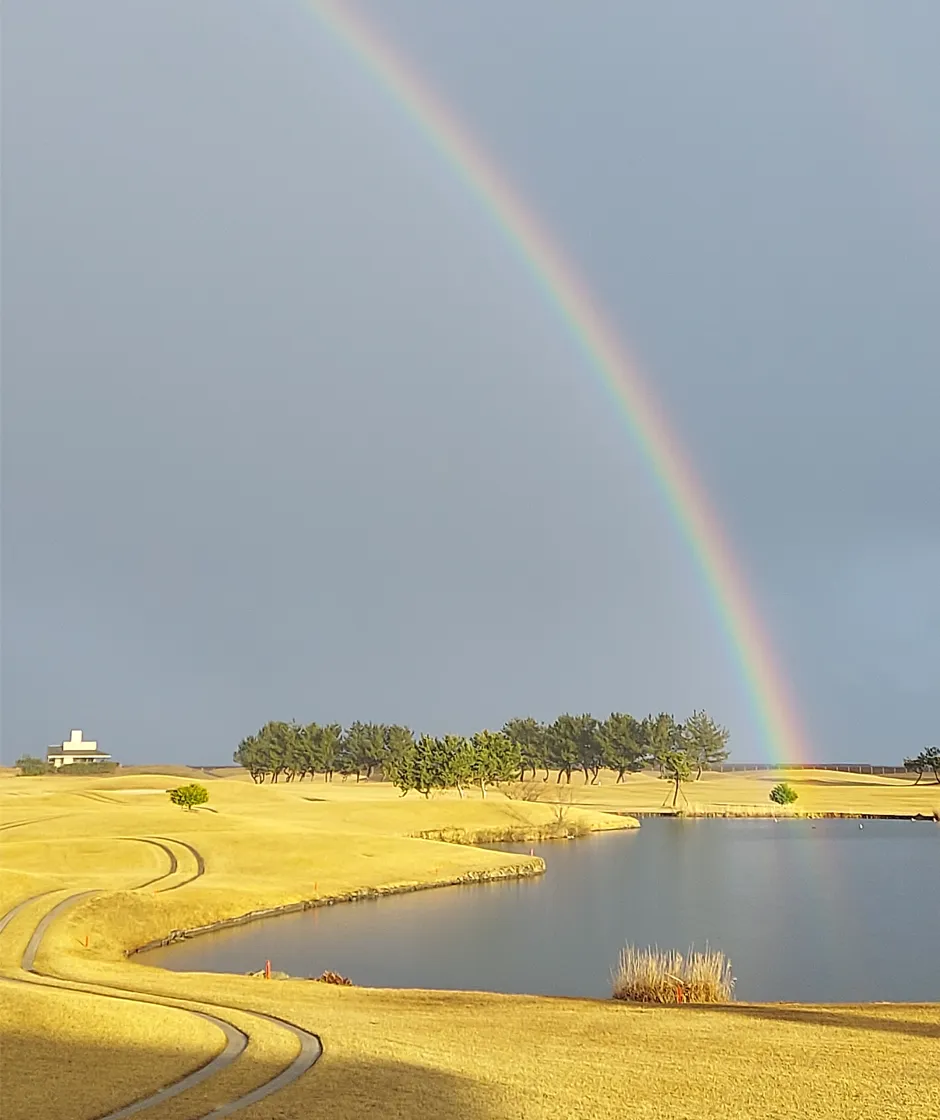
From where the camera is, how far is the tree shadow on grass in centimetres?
2516

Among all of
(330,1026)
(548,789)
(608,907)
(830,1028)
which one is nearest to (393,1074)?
(330,1026)

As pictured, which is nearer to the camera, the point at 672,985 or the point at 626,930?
the point at 672,985

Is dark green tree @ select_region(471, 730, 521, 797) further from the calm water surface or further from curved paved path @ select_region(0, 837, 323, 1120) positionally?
curved paved path @ select_region(0, 837, 323, 1120)

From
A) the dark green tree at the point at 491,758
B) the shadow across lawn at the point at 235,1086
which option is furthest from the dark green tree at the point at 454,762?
the shadow across lawn at the point at 235,1086

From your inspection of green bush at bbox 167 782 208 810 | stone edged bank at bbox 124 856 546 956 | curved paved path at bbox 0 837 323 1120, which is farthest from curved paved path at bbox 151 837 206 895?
green bush at bbox 167 782 208 810

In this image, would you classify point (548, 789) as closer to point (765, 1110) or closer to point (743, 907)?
point (743, 907)

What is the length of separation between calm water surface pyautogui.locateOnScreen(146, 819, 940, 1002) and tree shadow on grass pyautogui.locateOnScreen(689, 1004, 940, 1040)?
867 cm

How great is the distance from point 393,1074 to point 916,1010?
16.5 m

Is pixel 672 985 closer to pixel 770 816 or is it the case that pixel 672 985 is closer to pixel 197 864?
pixel 197 864

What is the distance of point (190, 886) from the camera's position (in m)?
55.9

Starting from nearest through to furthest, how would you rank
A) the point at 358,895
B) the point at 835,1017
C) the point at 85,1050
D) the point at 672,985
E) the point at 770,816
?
the point at 85,1050 < the point at 835,1017 < the point at 672,985 < the point at 358,895 < the point at 770,816

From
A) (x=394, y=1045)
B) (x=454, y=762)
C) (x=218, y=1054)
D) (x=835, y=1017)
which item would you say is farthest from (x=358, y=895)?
(x=454, y=762)

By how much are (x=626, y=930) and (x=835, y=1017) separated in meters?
26.2

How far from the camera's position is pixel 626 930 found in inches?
2073
